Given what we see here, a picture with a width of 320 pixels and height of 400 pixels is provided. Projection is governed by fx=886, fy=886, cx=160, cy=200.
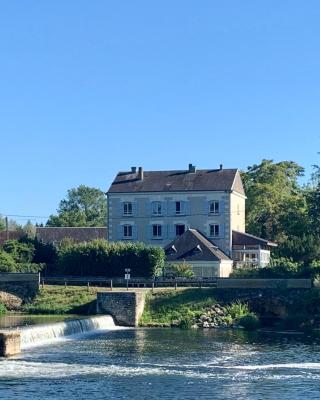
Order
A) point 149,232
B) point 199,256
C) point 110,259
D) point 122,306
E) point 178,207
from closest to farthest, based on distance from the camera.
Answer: point 122,306
point 110,259
point 199,256
point 178,207
point 149,232

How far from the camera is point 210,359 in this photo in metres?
40.2

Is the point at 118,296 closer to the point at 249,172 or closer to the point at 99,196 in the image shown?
the point at 249,172

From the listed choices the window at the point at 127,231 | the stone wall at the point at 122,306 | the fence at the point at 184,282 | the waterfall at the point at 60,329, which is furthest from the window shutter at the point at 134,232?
the waterfall at the point at 60,329

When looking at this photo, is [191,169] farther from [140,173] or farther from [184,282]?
[184,282]

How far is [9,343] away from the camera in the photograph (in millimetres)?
40312

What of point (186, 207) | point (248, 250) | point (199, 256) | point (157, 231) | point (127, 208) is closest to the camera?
point (199, 256)

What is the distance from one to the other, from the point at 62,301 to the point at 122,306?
21.0 feet

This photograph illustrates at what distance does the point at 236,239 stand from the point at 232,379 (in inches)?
1823

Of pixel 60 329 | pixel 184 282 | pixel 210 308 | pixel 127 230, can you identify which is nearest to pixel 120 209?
pixel 127 230

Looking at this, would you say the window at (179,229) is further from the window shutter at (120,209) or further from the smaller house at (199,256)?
the window shutter at (120,209)

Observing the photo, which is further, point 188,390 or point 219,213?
→ point 219,213

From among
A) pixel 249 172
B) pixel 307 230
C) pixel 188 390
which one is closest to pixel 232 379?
pixel 188 390

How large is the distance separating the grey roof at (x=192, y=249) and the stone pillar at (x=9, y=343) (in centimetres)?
3313

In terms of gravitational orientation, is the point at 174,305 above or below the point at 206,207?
below
